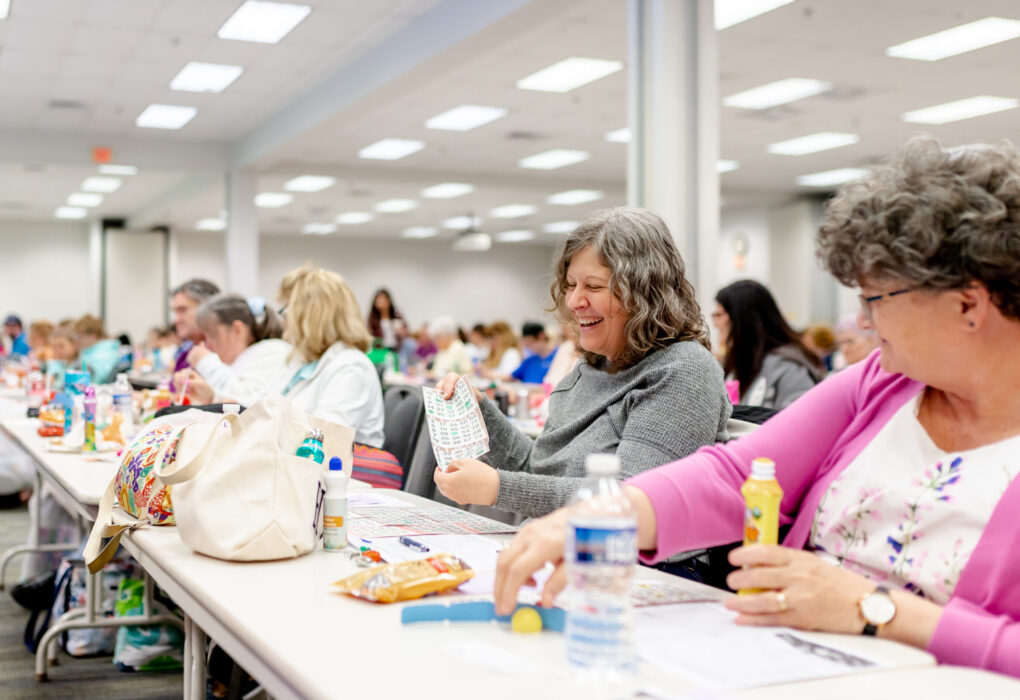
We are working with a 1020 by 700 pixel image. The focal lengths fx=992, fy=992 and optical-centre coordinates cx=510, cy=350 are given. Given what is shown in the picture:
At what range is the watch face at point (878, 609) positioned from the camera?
1.20m

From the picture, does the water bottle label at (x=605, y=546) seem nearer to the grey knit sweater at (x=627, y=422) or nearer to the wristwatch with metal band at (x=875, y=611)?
the wristwatch with metal band at (x=875, y=611)

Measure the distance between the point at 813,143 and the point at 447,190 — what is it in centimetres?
542

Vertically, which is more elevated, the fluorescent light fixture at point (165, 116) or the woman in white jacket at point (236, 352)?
the fluorescent light fixture at point (165, 116)

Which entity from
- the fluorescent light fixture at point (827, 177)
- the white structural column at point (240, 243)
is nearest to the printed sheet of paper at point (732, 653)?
the white structural column at point (240, 243)

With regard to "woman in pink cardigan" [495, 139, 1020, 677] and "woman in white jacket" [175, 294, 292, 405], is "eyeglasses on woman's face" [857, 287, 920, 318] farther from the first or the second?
"woman in white jacket" [175, 294, 292, 405]

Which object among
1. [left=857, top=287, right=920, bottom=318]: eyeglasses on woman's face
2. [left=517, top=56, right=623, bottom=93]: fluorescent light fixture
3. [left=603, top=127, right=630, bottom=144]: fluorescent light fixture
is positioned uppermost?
[left=603, top=127, right=630, bottom=144]: fluorescent light fixture

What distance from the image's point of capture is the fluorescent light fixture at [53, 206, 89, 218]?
55.0 feet

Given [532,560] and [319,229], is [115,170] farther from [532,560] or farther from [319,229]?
[532,560]

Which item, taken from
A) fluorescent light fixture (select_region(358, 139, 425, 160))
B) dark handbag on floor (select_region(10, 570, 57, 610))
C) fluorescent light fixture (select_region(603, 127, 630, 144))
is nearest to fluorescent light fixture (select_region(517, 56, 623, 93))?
fluorescent light fixture (select_region(603, 127, 630, 144))

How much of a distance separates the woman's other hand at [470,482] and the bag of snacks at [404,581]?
379 millimetres

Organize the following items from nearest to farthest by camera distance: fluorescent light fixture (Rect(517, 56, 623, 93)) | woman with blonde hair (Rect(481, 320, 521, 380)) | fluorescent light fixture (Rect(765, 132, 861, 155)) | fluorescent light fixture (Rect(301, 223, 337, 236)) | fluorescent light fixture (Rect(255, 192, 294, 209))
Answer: fluorescent light fixture (Rect(517, 56, 623, 93))
fluorescent light fixture (Rect(765, 132, 861, 155))
woman with blonde hair (Rect(481, 320, 521, 380))
fluorescent light fixture (Rect(255, 192, 294, 209))
fluorescent light fixture (Rect(301, 223, 337, 236))

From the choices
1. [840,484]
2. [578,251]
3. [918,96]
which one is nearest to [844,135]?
[918,96]

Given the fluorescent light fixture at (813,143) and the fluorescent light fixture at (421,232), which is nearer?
the fluorescent light fixture at (813,143)

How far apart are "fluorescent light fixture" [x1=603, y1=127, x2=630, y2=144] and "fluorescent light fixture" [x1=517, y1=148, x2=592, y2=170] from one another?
718 mm
